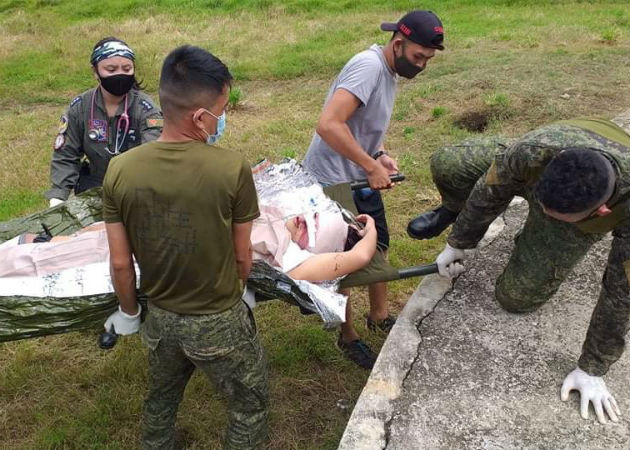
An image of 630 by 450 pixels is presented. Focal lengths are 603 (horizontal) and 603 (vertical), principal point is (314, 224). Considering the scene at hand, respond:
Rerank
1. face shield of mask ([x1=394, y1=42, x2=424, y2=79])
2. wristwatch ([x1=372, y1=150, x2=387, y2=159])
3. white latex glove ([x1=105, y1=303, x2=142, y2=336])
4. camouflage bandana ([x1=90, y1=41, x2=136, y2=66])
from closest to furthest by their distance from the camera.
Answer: white latex glove ([x1=105, y1=303, x2=142, y2=336]) < face shield of mask ([x1=394, y1=42, x2=424, y2=79]) < camouflage bandana ([x1=90, y1=41, x2=136, y2=66]) < wristwatch ([x1=372, y1=150, x2=387, y2=159])

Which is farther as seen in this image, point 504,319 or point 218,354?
point 504,319

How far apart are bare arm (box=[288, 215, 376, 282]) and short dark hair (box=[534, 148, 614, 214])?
745 millimetres

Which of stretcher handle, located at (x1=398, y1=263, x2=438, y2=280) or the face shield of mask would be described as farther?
the face shield of mask

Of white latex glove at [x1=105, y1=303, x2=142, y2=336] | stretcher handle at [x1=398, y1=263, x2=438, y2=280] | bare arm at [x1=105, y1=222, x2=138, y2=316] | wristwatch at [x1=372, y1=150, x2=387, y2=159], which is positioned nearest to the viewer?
bare arm at [x1=105, y1=222, x2=138, y2=316]

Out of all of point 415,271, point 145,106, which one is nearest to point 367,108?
point 415,271

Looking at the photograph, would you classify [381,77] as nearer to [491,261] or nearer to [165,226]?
[491,261]

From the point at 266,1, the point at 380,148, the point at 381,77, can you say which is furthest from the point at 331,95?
the point at 266,1

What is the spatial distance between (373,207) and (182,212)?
166 cm

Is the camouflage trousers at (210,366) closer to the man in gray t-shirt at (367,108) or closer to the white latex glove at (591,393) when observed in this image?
the man in gray t-shirt at (367,108)

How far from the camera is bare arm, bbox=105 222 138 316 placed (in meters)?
1.96

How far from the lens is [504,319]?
111 inches

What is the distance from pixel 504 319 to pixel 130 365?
2.01 m

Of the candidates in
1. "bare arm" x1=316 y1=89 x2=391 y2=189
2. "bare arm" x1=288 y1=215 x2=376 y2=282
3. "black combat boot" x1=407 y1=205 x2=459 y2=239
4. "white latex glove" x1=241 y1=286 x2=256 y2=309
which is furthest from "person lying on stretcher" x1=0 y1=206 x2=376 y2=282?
"black combat boot" x1=407 y1=205 x2=459 y2=239

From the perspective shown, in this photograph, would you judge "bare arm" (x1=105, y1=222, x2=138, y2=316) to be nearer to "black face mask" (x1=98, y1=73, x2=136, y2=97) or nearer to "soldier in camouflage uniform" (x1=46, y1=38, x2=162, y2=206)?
"soldier in camouflage uniform" (x1=46, y1=38, x2=162, y2=206)
